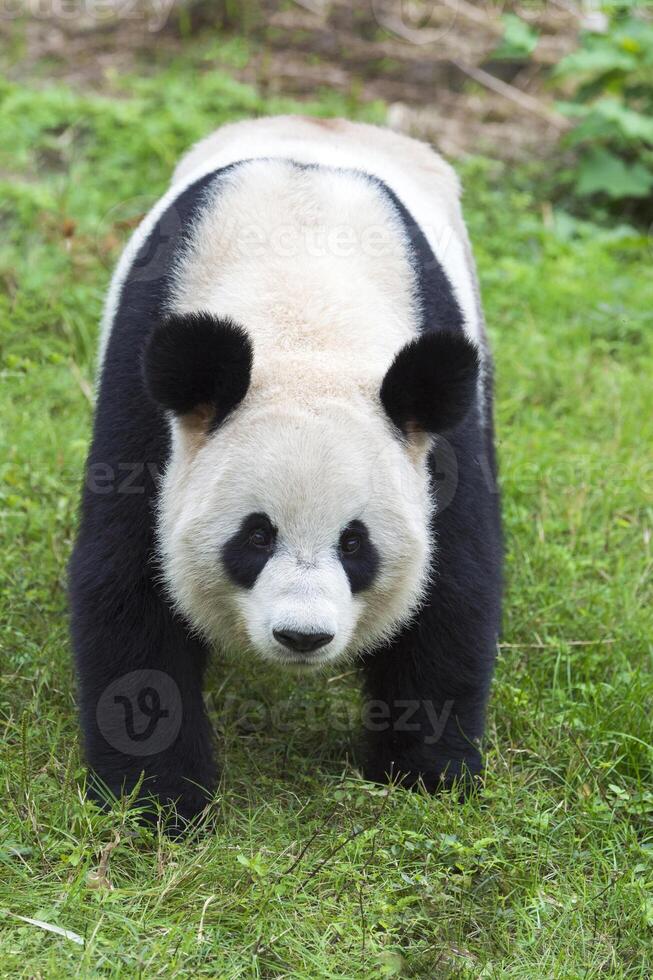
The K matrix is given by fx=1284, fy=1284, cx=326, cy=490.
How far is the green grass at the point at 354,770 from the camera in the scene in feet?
12.4

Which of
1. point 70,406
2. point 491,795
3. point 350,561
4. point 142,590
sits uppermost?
point 350,561

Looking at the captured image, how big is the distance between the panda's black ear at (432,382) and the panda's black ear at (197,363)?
1.55 feet

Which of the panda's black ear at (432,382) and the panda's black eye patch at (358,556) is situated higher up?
the panda's black ear at (432,382)

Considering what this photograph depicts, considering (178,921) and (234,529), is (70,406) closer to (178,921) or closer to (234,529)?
(234,529)

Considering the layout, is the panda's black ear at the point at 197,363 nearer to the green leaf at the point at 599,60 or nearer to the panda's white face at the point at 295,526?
the panda's white face at the point at 295,526

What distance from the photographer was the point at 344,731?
5.10 meters

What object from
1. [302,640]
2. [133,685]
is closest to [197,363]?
[302,640]

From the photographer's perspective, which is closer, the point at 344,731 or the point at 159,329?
the point at 159,329

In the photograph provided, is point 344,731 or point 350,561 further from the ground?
point 350,561

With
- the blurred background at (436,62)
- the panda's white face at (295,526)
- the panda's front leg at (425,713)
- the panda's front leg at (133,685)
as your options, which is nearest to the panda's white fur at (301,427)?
the panda's white face at (295,526)

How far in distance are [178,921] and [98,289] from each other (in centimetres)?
497

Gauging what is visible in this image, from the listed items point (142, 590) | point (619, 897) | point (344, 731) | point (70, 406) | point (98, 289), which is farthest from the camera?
point (98, 289)

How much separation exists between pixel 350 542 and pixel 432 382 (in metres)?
0.56

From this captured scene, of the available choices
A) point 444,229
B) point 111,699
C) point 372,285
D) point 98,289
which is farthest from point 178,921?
point 98,289
